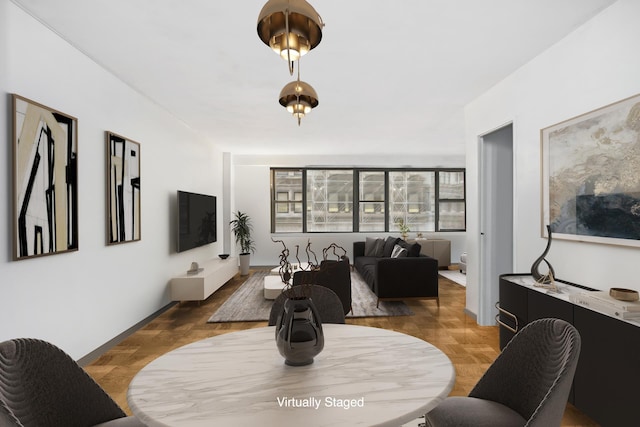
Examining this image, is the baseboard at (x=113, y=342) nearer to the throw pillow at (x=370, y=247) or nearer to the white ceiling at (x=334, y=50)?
the white ceiling at (x=334, y=50)

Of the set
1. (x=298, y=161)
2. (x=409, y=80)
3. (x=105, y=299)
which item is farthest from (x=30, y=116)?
(x=298, y=161)

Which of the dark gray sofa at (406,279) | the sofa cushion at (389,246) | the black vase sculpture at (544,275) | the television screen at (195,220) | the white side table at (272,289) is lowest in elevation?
the white side table at (272,289)

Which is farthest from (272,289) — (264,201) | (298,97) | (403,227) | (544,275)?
(403,227)

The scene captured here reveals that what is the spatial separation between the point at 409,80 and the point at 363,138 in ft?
9.03

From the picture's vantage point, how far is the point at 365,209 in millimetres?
8320

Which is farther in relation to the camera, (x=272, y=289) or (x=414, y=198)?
(x=414, y=198)

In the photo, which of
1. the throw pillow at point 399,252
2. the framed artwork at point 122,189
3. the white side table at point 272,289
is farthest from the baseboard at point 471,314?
the framed artwork at point 122,189

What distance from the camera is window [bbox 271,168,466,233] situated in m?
8.18

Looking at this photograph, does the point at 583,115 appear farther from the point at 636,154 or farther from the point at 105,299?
the point at 105,299

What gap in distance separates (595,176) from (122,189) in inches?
161

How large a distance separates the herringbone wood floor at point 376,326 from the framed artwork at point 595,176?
48.5 inches

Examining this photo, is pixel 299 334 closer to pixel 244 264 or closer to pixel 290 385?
pixel 290 385

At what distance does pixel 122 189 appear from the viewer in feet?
11.3

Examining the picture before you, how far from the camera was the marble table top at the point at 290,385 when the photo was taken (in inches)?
35.9
